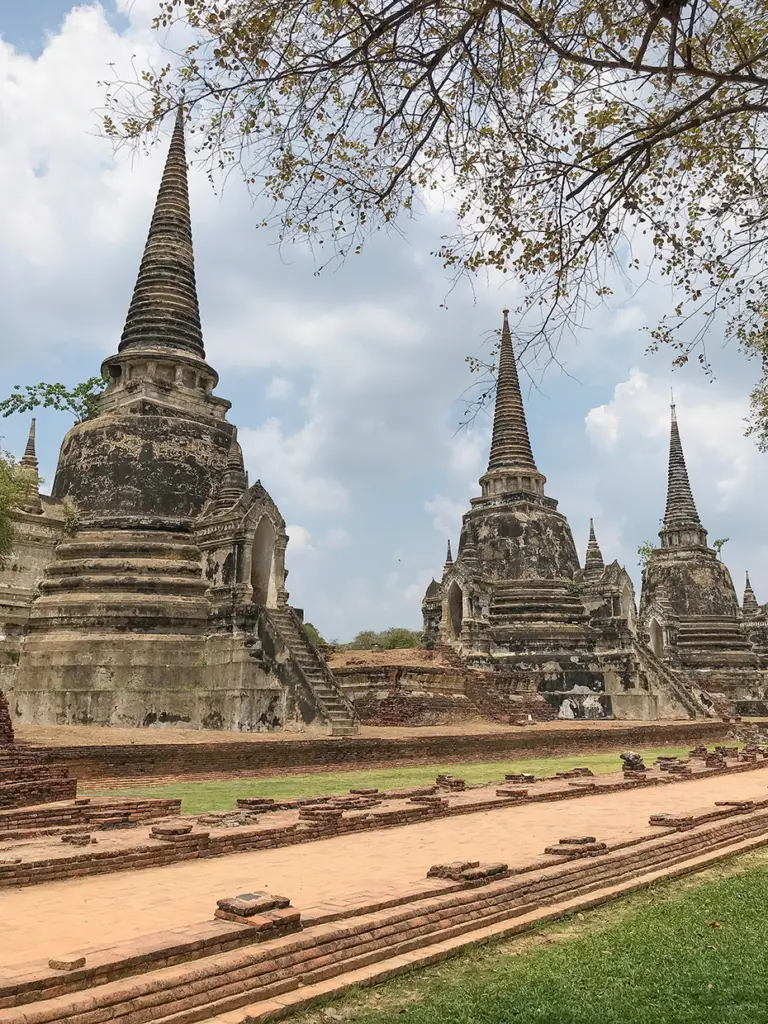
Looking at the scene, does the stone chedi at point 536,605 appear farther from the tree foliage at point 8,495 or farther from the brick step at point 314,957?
the brick step at point 314,957

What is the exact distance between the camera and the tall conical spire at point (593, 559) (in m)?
35.8

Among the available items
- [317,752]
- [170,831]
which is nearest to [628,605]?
[317,752]

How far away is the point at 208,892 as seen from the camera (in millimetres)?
6445

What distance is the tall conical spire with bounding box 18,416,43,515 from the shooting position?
76.1ft

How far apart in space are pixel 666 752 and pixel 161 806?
1698cm

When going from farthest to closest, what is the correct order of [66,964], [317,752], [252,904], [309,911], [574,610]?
[574,610], [317,752], [309,911], [252,904], [66,964]

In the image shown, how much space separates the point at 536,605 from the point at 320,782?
20.2 m

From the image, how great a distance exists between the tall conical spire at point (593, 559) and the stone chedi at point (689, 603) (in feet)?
9.95

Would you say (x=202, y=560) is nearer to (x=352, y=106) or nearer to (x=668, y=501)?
(x=352, y=106)

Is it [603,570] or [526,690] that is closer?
[526,690]

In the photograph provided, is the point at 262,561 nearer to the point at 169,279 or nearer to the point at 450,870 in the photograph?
the point at 169,279

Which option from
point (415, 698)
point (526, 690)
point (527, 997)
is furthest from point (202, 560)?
point (527, 997)

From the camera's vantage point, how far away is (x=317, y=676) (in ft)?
67.2

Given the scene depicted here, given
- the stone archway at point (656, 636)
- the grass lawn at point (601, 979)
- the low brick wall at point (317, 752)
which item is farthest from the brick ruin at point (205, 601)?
the grass lawn at point (601, 979)
